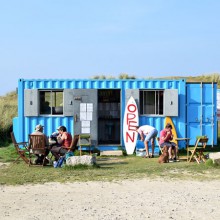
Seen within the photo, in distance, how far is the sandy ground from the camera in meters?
6.61

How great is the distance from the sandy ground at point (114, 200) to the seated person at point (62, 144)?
2898mm

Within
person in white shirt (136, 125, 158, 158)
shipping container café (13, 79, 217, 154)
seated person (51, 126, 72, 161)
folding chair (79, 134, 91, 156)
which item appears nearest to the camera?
seated person (51, 126, 72, 161)

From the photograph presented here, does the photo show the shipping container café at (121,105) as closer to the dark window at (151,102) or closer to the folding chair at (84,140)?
the dark window at (151,102)

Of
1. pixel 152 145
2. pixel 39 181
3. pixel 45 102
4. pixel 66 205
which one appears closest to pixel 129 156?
pixel 152 145

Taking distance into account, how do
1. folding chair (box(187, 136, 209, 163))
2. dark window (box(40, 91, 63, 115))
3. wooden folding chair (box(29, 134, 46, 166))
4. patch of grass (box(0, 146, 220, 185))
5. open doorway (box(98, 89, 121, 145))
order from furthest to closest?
1. open doorway (box(98, 89, 121, 145))
2. dark window (box(40, 91, 63, 115))
3. folding chair (box(187, 136, 209, 163))
4. wooden folding chair (box(29, 134, 46, 166))
5. patch of grass (box(0, 146, 220, 185))

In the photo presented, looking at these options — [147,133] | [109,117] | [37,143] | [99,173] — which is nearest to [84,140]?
[147,133]

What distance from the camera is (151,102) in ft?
52.3

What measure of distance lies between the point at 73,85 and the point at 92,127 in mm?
1472

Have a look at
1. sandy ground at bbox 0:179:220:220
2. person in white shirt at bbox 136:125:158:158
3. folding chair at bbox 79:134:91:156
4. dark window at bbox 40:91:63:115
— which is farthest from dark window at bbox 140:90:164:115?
sandy ground at bbox 0:179:220:220

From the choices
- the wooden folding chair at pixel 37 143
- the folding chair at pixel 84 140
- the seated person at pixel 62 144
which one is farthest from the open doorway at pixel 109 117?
the wooden folding chair at pixel 37 143

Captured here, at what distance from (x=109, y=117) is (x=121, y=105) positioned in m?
2.02

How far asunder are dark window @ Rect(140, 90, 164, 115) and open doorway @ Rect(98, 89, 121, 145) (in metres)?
1.59

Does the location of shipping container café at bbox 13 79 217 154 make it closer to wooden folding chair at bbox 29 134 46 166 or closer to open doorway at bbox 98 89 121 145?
open doorway at bbox 98 89 121 145

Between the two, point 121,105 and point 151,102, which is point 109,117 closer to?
point 121,105
